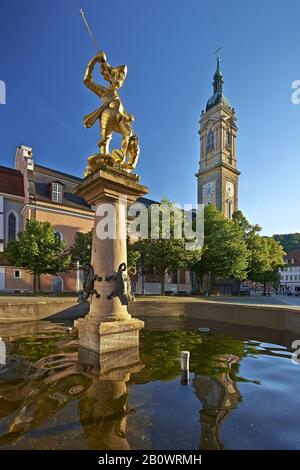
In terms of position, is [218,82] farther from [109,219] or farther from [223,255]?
[109,219]

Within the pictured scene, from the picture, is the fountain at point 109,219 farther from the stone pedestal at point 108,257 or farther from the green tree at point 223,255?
the green tree at point 223,255

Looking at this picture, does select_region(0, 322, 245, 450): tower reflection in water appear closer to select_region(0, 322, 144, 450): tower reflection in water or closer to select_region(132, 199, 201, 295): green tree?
select_region(0, 322, 144, 450): tower reflection in water

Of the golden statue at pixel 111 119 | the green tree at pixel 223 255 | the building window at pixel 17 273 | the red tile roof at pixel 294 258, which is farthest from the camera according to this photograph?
the red tile roof at pixel 294 258

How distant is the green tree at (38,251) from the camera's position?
24672 mm

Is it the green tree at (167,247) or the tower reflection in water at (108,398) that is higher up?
the green tree at (167,247)

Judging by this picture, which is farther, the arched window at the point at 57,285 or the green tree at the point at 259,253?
the green tree at the point at 259,253

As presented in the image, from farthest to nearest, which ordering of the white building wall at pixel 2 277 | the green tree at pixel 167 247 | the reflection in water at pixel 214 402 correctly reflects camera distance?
the white building wall at pixel 2 277, the green tree at pixel 167 247, the reflection in water at pixel 214 402

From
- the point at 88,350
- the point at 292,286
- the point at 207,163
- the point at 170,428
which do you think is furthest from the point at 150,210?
the point at 292,286

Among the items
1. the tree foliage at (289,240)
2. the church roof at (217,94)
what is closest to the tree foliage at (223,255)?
the church roof at (217,94)

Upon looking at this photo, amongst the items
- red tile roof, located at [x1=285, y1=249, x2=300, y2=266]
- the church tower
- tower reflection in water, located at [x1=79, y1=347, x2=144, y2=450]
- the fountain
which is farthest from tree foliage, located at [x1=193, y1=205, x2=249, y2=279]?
red tile roof, located at [x1=285, y1=249, x2=300, y2=266]

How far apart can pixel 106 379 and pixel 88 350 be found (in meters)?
1.61

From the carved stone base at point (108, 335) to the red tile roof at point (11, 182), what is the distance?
1399 inches

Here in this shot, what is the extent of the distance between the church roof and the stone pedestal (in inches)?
2835
